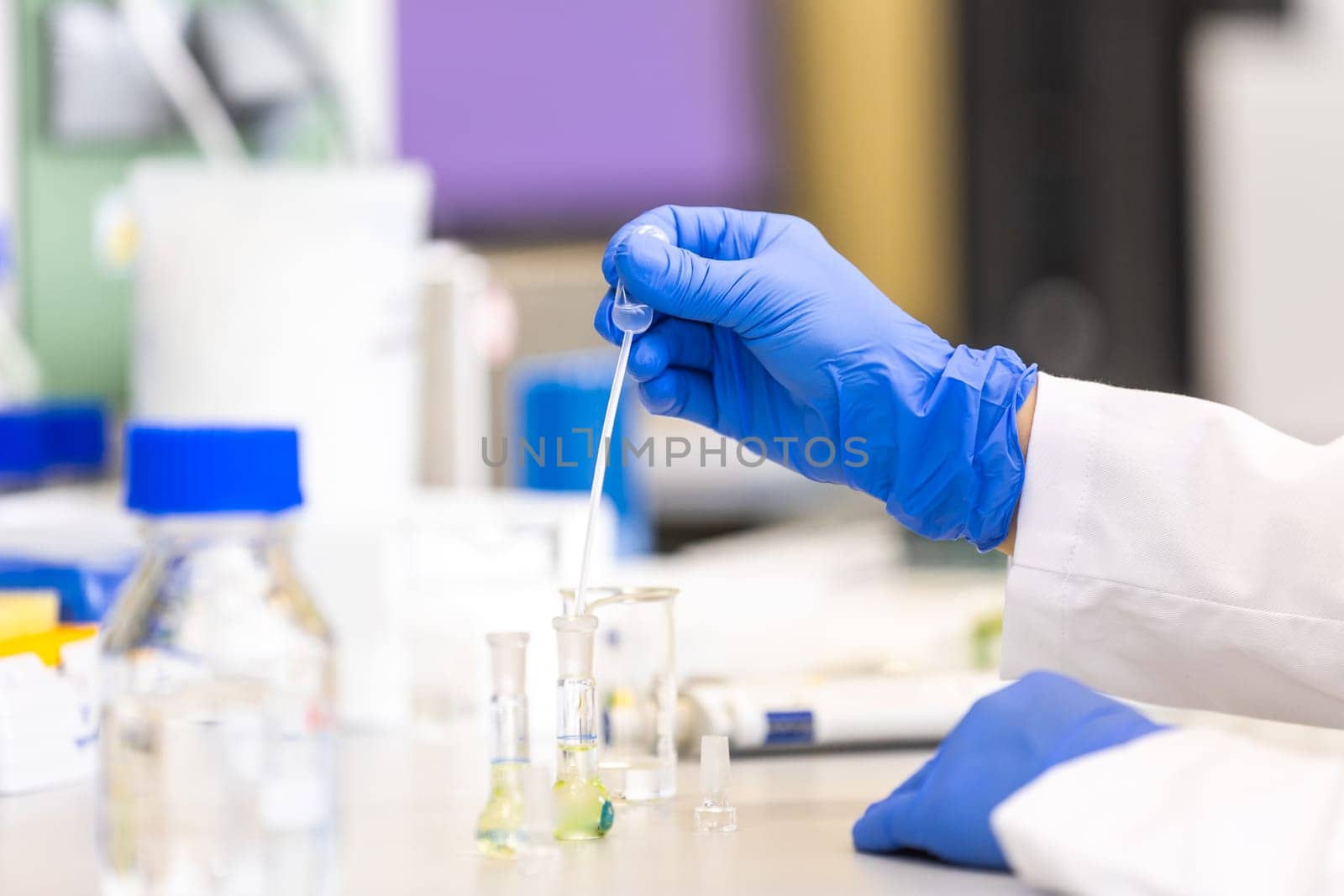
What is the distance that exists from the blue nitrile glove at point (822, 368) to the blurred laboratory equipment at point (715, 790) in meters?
0.24

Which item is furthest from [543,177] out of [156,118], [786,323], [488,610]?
[786,323]

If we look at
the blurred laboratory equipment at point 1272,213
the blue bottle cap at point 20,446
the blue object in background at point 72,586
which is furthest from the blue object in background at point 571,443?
the blurred laboratory equipment at point 1272,213

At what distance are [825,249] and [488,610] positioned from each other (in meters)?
0.45

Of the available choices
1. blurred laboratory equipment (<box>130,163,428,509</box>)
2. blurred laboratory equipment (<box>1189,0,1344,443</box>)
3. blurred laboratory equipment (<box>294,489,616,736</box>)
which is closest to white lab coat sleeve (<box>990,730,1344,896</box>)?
blurred laboratory equipment (<box>294,489,616,736</box>)

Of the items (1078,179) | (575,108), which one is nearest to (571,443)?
(575,108)

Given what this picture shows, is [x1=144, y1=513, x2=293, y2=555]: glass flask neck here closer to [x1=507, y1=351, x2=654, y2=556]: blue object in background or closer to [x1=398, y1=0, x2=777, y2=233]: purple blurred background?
[x1=507, y1=351, x2=654, y2=556]: blue object in background

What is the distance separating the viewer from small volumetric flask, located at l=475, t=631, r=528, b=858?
2.43 ft

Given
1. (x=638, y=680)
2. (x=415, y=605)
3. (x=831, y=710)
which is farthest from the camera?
(x=415, y=605)

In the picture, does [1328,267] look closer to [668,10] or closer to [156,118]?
[668,10]

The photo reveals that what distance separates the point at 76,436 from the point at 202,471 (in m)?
0.98

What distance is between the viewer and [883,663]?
A: 119 cm

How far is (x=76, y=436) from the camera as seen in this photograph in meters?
1.49

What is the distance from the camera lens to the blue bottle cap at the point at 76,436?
1464 mm

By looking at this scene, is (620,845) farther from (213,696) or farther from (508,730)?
(213,696)
